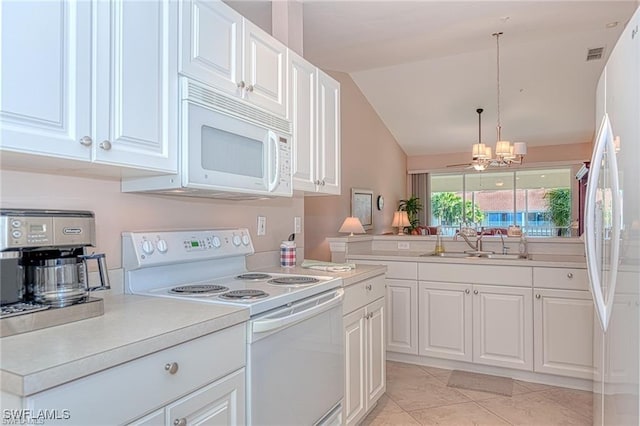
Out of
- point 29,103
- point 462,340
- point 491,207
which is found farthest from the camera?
point 491,207

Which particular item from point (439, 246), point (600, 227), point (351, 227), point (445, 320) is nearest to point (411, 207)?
point (351, 227)

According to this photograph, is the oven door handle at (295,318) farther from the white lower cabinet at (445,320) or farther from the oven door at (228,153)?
the white lower cabinet at (445,320)

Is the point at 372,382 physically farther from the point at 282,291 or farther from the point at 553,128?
the point at 553,128

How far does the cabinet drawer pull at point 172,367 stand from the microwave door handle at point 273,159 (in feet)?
3.15

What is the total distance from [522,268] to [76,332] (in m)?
2.87

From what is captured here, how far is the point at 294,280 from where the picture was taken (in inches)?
76.6

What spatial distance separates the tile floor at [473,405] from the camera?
8.20 feet

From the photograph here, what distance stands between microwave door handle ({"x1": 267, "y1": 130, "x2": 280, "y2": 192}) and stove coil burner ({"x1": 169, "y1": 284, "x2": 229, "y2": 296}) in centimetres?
50

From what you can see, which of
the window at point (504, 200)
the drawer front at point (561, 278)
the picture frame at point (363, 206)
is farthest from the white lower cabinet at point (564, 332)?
the window at point (504, 200)

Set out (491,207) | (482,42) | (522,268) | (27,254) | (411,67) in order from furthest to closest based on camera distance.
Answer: (491,207)
(411,67)
(482,42)
(522,268)
(27,254)

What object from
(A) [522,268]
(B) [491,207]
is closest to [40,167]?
(A) [522,268]

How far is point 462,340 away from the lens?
3240mm

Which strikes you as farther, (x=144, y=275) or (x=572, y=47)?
(x=572, y=47)

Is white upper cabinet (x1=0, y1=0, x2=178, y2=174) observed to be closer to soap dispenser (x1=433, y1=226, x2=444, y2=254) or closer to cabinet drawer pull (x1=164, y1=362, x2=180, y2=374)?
cabinet drawer pull (x1=164, y1=362, x2=180, y2=374)
